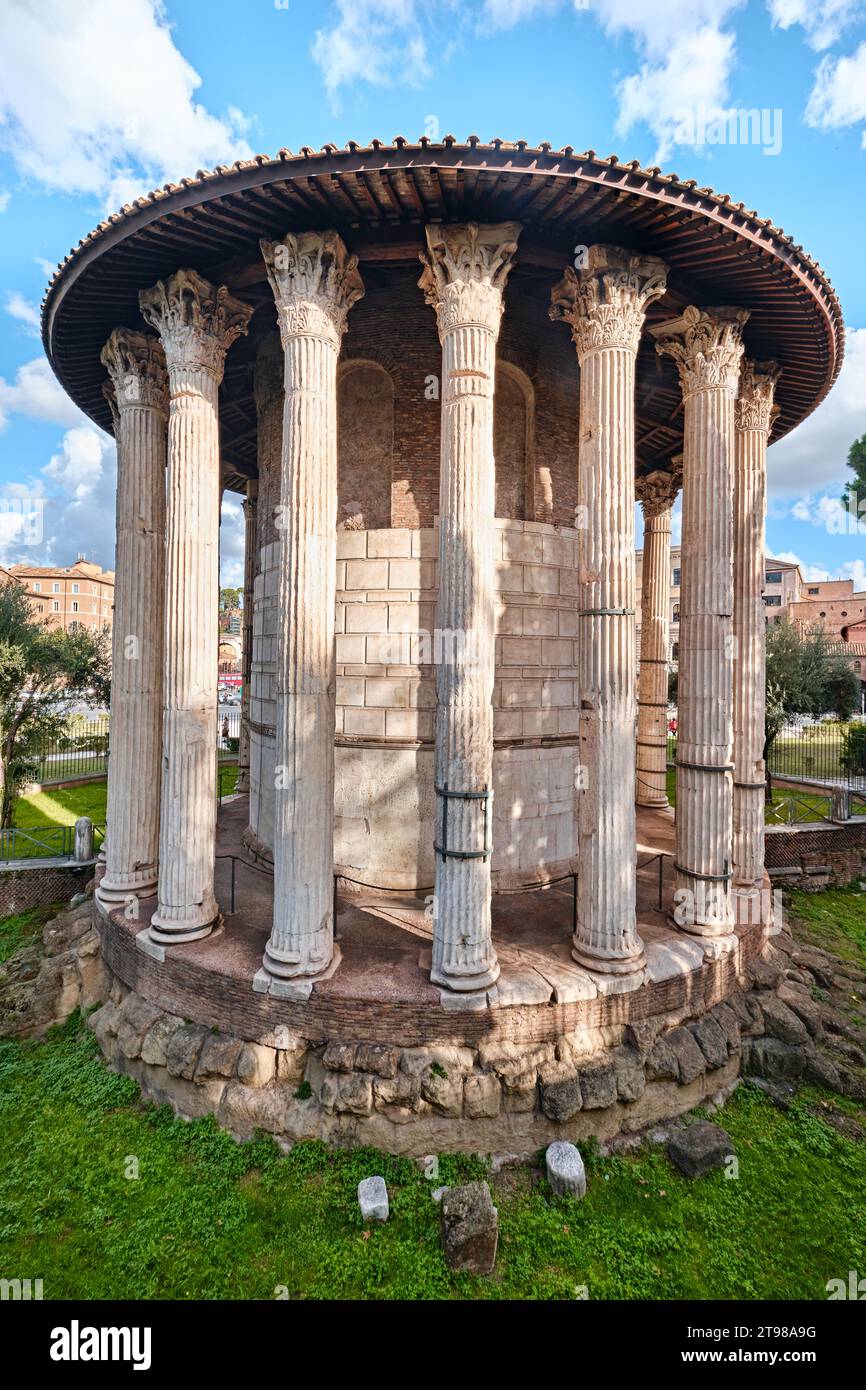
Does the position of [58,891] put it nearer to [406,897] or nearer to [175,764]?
[175,764]

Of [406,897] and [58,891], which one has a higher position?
[406,897]

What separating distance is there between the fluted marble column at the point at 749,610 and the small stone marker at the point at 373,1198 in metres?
7.02

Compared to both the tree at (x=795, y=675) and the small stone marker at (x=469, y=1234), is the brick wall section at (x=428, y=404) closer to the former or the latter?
the small stone marker at (x=469, y=1234)

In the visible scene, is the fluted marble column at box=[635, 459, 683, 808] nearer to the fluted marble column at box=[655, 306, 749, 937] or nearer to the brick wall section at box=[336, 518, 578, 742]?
the brick wall section at box=[336, 518, 578, 742]

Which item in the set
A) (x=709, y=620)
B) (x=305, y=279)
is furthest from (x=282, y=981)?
(x=305, y=279)

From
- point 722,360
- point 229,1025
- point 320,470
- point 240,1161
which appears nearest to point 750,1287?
point 240,1161

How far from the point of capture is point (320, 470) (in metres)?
7.34

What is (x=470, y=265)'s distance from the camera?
23.8 ft

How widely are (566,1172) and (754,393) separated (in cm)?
1137

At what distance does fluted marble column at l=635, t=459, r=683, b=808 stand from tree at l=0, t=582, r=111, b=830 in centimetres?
1697

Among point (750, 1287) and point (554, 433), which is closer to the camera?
point (750, 1287)

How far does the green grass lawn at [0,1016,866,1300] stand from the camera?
524 cm

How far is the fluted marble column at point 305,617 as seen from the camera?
7238mm

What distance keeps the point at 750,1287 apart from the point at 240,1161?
4.93 meters
